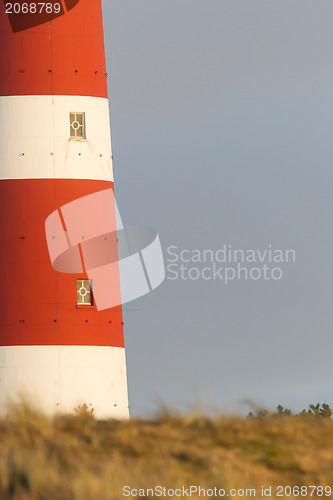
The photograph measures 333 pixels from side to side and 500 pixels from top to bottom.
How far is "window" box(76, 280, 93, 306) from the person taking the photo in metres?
25.2

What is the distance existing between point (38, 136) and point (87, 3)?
3344 millimetres

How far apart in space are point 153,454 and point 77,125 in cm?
1477

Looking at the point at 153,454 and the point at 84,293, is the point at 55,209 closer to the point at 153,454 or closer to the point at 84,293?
the point at 84,293

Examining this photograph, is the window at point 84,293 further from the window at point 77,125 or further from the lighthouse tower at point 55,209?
the window at point 77,125

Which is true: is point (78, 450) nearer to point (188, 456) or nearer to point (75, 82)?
point (188, 456)

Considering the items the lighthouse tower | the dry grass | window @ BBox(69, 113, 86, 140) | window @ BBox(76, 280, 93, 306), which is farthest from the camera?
window @ BBox(69, 113, 86, 140)

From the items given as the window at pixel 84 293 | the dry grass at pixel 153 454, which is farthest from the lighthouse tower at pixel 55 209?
the dry grass at pixel 153 454

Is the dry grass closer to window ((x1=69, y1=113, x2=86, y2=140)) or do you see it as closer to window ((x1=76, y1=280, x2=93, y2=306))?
window ((x1=76, y1=280, x2=93, y2=306))

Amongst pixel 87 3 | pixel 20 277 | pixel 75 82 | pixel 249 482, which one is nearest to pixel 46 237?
pixel 20 277

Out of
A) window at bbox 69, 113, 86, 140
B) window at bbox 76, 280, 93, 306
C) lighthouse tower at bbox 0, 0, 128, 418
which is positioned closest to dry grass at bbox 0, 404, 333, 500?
lighthouse tower at bbox 0, 0, 128, 418

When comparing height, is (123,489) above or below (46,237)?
below

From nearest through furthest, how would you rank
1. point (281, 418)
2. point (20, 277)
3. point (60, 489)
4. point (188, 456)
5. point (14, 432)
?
point (60, 489), point (188, 456), point (14, 432), point (281, 418), point (20, 277)

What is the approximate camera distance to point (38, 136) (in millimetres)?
25297

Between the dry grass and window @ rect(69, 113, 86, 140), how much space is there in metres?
12.9
